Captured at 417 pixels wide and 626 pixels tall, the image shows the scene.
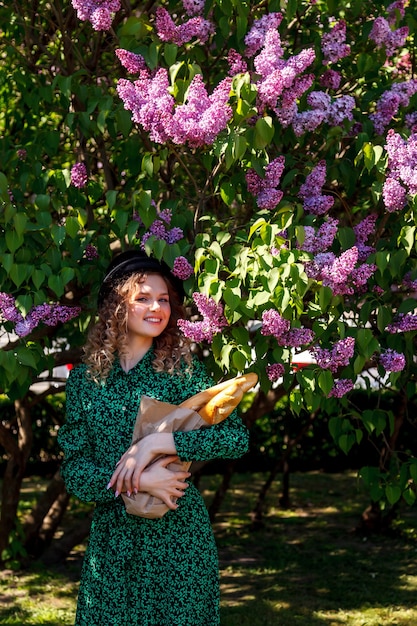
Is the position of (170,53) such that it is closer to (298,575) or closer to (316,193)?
(316,193)

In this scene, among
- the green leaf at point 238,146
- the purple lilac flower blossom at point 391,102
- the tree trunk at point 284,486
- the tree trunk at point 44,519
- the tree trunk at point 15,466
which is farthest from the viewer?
the tree trunk at point 284,486

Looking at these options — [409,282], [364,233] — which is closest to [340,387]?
[409,282]

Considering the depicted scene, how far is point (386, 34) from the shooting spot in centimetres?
392

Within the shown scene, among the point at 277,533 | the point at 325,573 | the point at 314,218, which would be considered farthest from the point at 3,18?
the point at 277,533

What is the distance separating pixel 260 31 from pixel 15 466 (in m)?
3.30

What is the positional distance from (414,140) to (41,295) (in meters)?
1.39

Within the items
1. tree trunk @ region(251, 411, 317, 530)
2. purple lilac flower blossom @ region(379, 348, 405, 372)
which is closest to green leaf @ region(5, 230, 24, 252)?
purple lilac flower blossom @ region(379, 348, 405, 372)

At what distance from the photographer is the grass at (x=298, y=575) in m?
5.50

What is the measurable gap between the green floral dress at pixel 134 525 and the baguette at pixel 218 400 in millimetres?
47

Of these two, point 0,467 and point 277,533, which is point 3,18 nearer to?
point 277,533

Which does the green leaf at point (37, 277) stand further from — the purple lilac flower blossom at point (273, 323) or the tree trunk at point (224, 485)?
the tree trunk at point (224, 485)

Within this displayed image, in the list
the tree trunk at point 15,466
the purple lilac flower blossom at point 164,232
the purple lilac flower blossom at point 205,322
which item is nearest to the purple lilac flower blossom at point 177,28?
the purple lilac flower blossom at point 164,232

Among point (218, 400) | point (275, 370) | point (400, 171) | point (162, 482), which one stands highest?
point (400, 171)

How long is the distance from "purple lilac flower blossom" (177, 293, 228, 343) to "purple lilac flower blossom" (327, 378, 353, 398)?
52 centimetres
